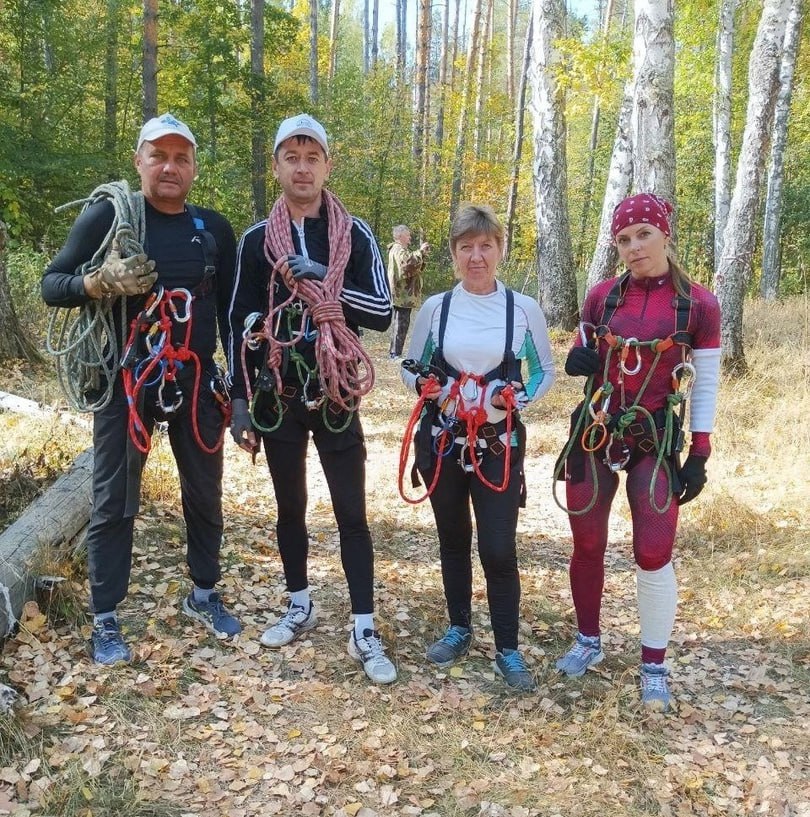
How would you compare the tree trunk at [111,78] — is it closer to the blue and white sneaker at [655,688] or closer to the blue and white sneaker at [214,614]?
the blue and white sneaker at [214,614]

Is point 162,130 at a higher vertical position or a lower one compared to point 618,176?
lower

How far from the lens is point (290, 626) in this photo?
3504 mm

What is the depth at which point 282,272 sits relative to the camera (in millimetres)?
2885

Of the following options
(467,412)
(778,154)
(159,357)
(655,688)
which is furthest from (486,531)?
(778,154)

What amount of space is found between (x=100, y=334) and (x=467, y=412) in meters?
1.59

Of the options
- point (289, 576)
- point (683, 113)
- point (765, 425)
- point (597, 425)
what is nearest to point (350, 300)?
point (597, 425)

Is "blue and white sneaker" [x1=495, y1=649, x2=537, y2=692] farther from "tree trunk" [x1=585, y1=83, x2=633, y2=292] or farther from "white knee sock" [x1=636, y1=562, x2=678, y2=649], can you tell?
"tree trunk" [x1=585, y1=83, x2=633, y2=292]

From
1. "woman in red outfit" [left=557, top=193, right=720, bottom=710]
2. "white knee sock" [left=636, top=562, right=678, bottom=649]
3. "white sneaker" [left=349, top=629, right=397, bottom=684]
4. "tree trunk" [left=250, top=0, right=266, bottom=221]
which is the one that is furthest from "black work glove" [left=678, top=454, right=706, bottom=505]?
"tree trunk" [left=250, top=0, right=266, bottom=221]

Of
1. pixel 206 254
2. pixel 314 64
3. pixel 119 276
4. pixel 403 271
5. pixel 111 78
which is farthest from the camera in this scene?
pixel 314 64

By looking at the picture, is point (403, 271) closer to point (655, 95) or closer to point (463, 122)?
point (655, 95)

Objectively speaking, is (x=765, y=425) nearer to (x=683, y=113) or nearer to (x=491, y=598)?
(x=491, y=598)

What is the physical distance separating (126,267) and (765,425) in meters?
5.39

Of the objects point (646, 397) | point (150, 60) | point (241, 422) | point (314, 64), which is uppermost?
point (314, 64)

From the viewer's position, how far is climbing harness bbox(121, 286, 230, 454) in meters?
2.95
